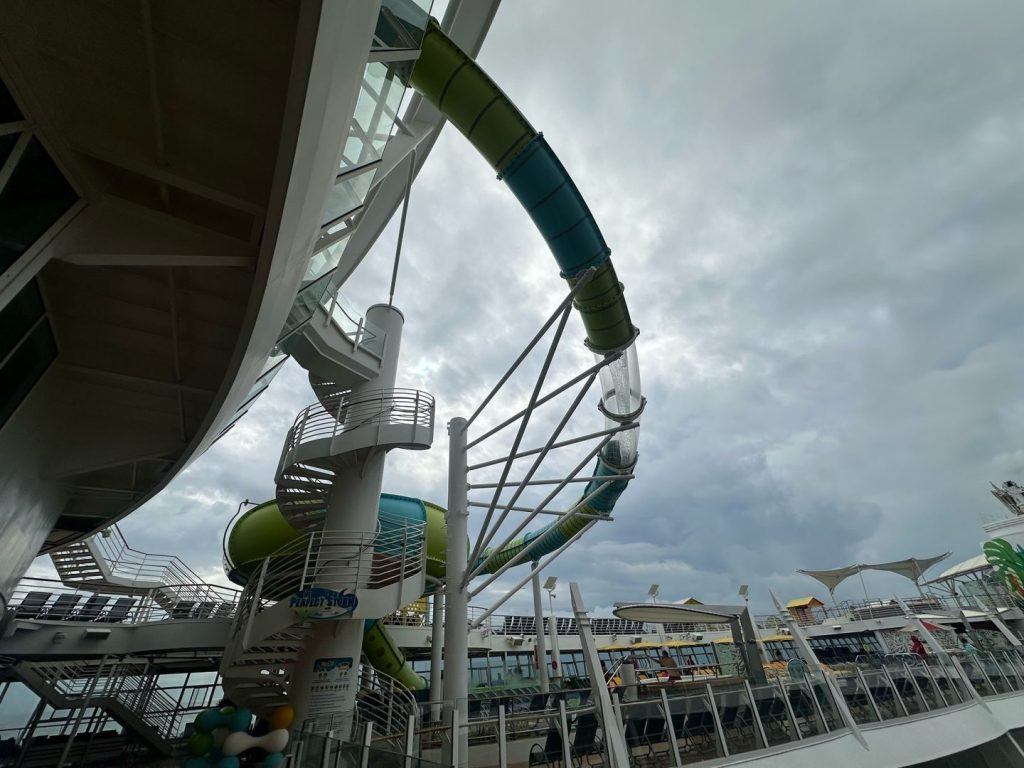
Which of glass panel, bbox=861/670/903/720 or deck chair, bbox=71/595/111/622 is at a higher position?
deck chair, bbox=71/595/111/622

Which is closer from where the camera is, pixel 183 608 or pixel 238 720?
pixel 238 720

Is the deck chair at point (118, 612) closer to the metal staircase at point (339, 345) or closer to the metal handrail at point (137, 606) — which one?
the metal handrail at point (137, 606)

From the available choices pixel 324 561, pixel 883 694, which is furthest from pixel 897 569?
pixel 324 561

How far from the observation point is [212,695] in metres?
18.0

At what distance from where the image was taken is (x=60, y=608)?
12.5 meters

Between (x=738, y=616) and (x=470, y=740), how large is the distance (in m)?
7.05

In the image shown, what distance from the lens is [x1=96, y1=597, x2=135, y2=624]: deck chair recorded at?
1299cm

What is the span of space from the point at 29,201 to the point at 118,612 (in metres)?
14.9

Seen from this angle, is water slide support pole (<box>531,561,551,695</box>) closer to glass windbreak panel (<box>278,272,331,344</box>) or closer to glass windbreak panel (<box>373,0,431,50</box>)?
glass windbreak panel (<box>278,272,331,344</box>)

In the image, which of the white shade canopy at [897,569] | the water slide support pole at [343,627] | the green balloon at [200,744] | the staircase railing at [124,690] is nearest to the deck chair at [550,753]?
the water slide support pole at [343,627]

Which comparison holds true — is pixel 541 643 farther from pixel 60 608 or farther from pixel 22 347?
pixel 22 347

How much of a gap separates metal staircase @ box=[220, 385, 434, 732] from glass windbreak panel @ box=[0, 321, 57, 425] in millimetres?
4306

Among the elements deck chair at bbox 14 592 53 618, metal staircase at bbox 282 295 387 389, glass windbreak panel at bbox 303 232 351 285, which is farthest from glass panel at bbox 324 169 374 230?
deck chair at bbox 14 592 53 618

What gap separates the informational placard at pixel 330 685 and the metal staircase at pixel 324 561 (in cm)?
73
